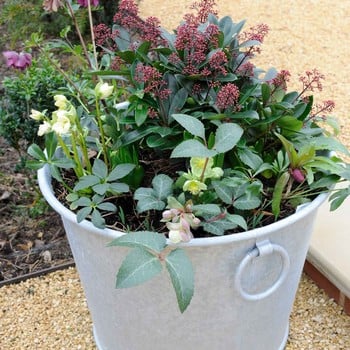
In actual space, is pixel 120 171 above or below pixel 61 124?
below

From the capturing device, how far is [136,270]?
1.10m

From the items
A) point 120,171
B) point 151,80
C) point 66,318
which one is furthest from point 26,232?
point 151,80

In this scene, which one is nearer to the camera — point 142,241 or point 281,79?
point 142,241

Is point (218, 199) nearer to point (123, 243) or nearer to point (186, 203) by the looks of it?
point (186, 203)

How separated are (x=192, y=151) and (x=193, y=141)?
29 millimetres

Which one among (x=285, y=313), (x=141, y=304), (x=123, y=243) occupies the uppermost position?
(x=123, y=243)

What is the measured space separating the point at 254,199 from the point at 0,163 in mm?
1901

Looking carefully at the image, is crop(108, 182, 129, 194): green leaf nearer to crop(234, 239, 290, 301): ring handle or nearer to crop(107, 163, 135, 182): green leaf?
crop(107, 163, 135, 182): green leaf

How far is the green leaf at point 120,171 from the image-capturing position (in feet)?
4.36

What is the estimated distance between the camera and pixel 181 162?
150 centimetres

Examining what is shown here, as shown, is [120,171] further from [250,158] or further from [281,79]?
[281,79]

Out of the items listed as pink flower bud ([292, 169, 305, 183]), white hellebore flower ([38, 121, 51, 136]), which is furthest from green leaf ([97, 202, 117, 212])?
pink flower bud ([292, 169, 305, 183])

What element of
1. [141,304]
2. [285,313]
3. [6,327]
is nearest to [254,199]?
[141,304]

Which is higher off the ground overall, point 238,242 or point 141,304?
point 238,242
